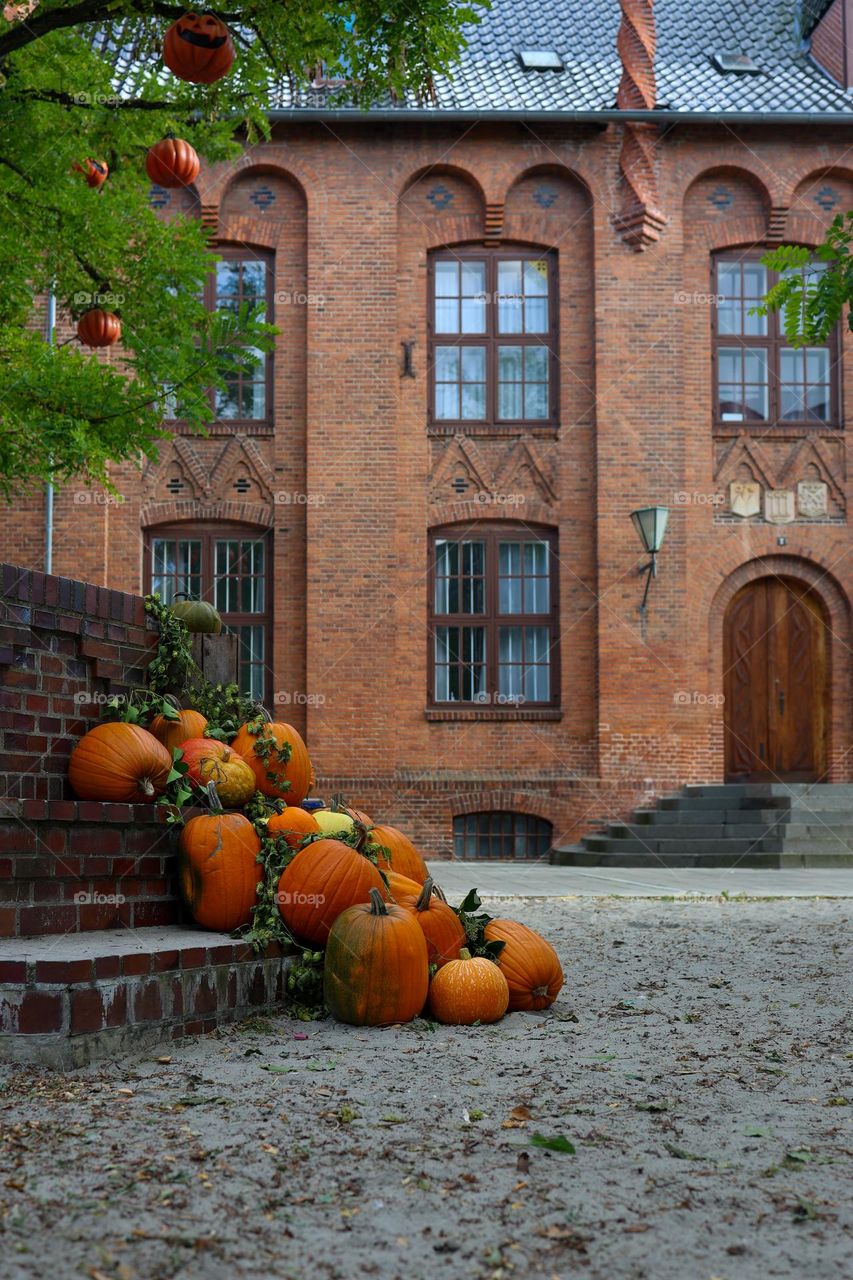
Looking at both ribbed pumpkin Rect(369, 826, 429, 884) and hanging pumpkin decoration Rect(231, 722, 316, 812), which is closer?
hanging pumpkin decoration Rect(231, 722, 316, 812)

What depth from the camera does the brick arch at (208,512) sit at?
58.5 feet

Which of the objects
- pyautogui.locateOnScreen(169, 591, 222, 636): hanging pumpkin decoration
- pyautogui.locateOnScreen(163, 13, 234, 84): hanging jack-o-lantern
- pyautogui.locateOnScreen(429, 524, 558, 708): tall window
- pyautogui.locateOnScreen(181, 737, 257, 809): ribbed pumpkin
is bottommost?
pyautogui.locateOnScreen(181, 737, 257, 809): ribbed pumpkin

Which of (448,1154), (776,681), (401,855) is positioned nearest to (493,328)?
(776,681)

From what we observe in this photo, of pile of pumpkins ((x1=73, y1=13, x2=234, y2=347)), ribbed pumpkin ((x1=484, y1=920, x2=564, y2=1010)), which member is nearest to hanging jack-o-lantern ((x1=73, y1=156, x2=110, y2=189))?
pile of pumpkins ((x1=73, y1=13, x2=234, y2=347))

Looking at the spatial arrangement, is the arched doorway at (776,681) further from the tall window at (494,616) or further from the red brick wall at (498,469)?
the tall window at (494,616)

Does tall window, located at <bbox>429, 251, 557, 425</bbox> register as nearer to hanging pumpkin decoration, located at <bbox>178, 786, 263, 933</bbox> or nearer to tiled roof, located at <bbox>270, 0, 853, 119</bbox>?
tiled roof, located at <bbox>270, 0, 853, 119</bbox>

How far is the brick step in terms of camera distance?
4.11 meters

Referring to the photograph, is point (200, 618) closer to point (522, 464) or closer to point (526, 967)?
point (526, 967)

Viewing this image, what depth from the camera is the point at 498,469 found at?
708 inches

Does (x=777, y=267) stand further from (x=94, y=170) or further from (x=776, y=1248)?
(x=94, y=170)

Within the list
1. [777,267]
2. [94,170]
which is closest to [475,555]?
[94,170]

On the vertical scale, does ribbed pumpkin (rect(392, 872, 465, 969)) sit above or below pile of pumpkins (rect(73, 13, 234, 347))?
below

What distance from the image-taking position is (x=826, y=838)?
15945 millimetres

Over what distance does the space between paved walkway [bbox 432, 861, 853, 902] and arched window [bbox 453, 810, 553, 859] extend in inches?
40.0
